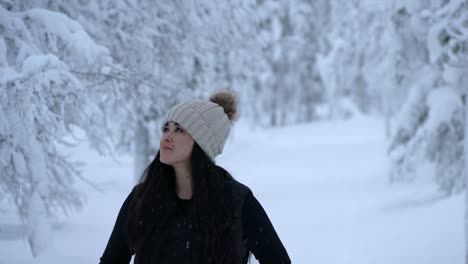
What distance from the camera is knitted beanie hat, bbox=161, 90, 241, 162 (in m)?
2.64

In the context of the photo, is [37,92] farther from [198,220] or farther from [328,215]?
[328,215]

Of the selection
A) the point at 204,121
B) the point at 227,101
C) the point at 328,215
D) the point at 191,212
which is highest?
the point at 328,215

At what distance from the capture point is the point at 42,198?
6.13 meters

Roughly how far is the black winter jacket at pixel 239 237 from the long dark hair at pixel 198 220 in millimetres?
35

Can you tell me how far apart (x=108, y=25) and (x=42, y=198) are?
2.82 meters

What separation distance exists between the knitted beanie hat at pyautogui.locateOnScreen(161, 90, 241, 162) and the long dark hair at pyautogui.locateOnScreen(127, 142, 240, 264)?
6.7 inches

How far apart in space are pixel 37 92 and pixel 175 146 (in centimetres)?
251

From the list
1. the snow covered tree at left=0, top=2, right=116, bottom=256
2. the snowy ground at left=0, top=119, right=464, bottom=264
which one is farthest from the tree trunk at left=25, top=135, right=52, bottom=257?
the snowy ground at left=0, top=119, right=464, bottom=264

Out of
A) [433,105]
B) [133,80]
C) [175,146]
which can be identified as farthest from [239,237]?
[433,105]

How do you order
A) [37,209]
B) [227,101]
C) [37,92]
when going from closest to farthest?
[227,101] → [37,92] → [37,209]

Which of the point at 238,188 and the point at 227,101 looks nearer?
the point at 238,188

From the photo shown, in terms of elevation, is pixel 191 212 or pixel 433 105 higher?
pixel 433 105

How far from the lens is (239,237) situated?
254 cm

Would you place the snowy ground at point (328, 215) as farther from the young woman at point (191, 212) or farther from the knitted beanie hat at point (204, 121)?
the knitted beanie hat at point (204, 121)
